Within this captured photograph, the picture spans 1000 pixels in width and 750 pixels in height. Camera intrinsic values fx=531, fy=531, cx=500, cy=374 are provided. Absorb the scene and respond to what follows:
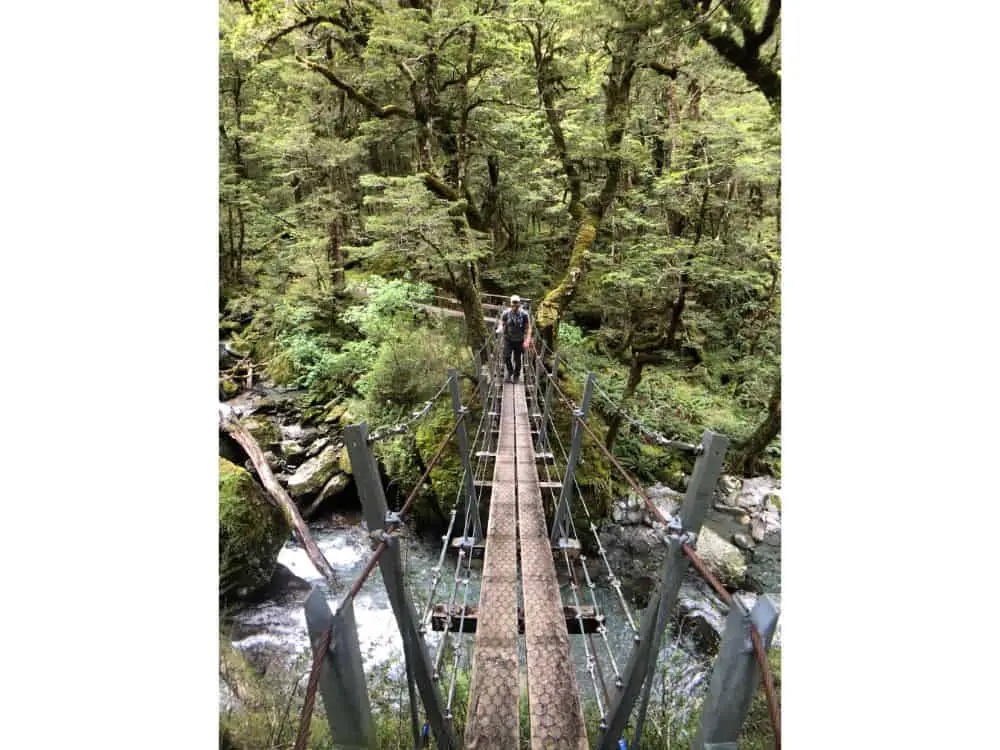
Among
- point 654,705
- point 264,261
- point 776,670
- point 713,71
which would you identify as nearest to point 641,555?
point 776,670

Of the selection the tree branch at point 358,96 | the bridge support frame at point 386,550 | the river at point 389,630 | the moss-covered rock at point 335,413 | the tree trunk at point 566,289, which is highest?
the tree branch at point 358,96

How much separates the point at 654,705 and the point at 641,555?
166 centimetres

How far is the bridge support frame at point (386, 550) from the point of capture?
87 cm

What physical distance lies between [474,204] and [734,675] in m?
4.74

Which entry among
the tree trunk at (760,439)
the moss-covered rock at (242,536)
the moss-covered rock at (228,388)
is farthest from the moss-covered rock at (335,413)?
the tree trunk at (760,439)

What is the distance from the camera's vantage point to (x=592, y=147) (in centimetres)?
475

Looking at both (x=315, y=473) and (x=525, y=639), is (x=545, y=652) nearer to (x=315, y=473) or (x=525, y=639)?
(x=525, y=639)

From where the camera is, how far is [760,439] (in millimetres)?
4270

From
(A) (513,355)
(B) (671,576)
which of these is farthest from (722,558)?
(B) (671,576)

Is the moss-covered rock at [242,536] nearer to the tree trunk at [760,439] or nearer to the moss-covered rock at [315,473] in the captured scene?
the moss-covered rock at [315,473]

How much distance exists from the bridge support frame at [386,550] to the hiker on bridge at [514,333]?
2.98 m

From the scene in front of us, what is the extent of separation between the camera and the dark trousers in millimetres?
4246

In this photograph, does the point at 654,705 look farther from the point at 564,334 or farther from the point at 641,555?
the point at 564,334

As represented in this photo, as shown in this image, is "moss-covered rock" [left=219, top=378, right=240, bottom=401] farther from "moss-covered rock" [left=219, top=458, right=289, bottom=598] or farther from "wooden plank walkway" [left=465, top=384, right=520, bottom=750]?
"wooden plank walkway" [left=465, top=384, right=520, bottom=750]
